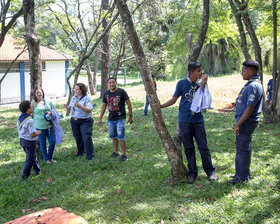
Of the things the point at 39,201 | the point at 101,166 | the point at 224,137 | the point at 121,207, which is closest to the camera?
the point at 121,207

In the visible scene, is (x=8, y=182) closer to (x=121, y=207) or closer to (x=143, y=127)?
(x=121, y=207)

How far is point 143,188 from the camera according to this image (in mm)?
5254

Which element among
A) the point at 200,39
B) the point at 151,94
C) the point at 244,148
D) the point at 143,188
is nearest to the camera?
the point at 244,148

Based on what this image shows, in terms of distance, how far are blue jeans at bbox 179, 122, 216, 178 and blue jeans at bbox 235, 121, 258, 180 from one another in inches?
20.3

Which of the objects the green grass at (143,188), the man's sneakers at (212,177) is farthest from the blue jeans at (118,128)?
the man's sneakers at (212,177)

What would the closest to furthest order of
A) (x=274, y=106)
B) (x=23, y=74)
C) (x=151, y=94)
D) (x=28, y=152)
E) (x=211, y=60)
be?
(x=151, y=94) < (x=28, y=152) < (x=274, y=106) < (x=23, y=74) < (x=211, y=60)

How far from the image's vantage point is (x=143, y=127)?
35.0 ft

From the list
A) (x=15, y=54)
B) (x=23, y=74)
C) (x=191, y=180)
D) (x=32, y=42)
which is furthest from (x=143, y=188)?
(x=15, y=54)

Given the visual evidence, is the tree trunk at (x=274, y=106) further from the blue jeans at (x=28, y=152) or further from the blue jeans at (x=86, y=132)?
the blue jeans at (x=28, y=152)

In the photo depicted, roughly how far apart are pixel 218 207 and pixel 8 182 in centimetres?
426

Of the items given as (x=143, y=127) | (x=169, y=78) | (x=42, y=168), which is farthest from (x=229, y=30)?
(x=169, y=78)

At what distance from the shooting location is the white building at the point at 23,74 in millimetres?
21609

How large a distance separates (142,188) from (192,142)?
1186mm

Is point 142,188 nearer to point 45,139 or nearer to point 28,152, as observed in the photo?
point 28,152
